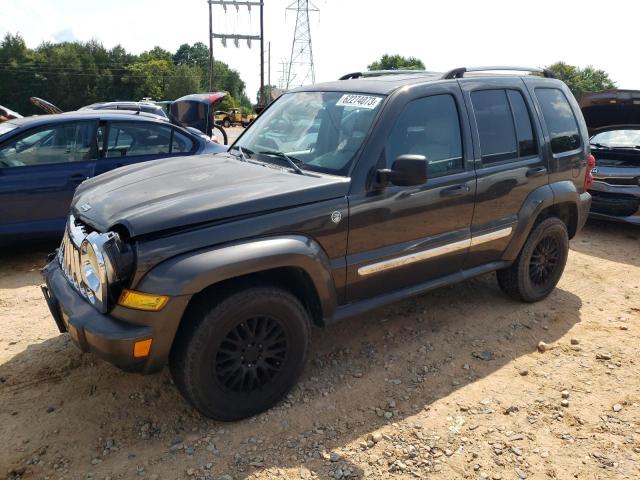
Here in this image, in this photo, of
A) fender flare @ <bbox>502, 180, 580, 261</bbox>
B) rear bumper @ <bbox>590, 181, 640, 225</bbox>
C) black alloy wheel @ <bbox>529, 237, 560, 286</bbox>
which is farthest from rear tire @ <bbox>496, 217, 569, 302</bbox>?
rear bumper @ <bbox>590, 181, 640, 225</bbox>

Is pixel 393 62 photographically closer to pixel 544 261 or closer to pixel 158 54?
pixel 158 54

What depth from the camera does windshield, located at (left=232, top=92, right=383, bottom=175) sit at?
321 centimetres

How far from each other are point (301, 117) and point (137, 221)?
1.60 meters

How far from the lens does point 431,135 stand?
345cm

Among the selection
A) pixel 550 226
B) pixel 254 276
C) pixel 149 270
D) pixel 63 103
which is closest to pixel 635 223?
pixel 550 226

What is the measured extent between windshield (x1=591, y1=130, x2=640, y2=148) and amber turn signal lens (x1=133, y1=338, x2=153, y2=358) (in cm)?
741

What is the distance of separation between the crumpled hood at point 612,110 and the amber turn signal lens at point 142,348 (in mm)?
7045

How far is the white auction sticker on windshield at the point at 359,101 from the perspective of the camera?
3293 mm

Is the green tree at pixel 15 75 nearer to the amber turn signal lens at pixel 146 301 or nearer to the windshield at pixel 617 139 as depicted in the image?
the windshield at pixel 617 139

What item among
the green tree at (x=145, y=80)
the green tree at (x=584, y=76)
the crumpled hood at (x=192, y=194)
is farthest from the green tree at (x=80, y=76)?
the crumpled hood at (x=192, y=194)

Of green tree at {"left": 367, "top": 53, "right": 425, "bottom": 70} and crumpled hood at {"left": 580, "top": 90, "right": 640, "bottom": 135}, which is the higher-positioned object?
green tree at {"left": 367, "top": 53, "right": 425, "bottom": 70}

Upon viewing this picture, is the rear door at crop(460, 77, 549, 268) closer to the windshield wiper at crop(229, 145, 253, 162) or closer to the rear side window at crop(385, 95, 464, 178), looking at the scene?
the rear side window at crop(385, 95, 464, 178)

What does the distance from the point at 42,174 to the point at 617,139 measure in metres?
7.74

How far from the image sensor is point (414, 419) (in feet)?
9.75
